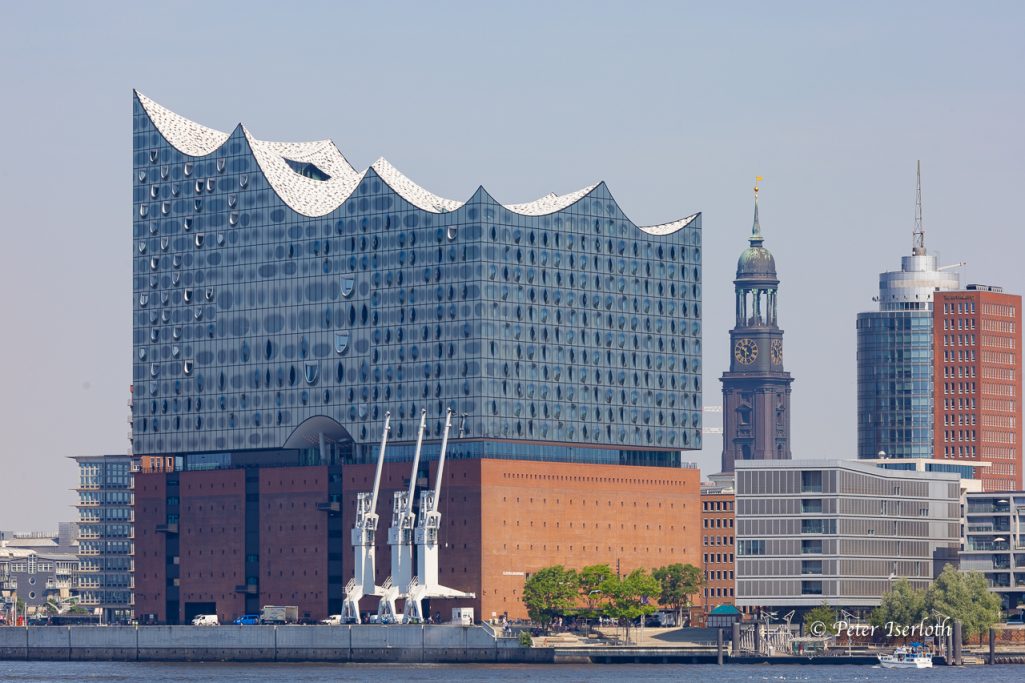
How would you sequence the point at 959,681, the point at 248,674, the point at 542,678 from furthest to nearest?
the point at 248,674 < the point at 542,678 < the point at 959,681

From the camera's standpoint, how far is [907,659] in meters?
190

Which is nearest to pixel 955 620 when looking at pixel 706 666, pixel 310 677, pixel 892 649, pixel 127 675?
pixel 892 649

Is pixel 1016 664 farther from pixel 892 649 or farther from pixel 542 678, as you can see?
pixel 542 678

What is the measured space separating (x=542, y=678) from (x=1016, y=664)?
44901 millimetres

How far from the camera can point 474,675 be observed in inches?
7308

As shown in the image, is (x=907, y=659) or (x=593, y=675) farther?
(x=907, y=659)

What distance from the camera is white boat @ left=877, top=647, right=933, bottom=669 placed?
18838cm

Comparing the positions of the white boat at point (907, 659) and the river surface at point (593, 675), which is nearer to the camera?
the river surface at point (593, 675)

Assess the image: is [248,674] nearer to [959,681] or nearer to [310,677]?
[310,677]

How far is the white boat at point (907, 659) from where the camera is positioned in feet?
618

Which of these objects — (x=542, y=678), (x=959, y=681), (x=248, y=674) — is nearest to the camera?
(x=959, y=681)

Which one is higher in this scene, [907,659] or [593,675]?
[907,659]

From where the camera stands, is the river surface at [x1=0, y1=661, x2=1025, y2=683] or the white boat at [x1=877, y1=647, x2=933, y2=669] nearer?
the river surface at [x1=0, y1=661, x2=1025, y2=683]

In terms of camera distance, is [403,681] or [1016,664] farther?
[1016,664]
